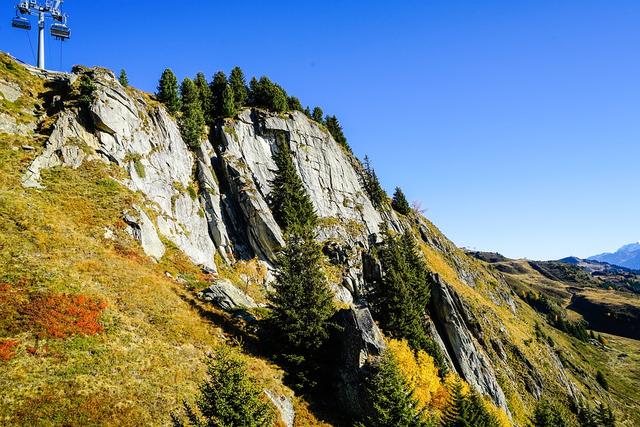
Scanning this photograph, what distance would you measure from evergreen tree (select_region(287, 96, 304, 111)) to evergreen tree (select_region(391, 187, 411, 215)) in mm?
43766

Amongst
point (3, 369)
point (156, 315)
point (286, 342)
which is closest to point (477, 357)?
point (286, 342)

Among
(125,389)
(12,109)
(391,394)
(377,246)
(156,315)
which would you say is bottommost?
(391,394)

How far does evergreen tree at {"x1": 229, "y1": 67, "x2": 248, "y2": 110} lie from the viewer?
89.2 metres

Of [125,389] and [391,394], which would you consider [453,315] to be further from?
[125,389]

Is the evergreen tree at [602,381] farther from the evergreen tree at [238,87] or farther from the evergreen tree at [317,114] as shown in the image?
the evergreen tree at [238,87]

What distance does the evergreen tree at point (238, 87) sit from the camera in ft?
293

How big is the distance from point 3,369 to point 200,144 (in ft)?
180

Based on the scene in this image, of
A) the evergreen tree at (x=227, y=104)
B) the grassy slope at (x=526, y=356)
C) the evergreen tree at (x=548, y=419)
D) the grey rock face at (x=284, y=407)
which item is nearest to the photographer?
the grey rock face at (x=284, y=407)

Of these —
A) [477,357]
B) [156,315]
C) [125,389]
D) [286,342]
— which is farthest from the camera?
[477,357]

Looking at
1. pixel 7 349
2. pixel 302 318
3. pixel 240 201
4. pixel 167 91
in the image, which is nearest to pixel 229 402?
pixel 7 349

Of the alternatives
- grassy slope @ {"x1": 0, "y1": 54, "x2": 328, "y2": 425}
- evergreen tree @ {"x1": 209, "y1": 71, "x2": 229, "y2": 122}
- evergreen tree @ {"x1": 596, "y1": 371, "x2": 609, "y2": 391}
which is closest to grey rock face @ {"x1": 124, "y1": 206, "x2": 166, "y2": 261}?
grassy slope @ {"x1": 0, "y1": 54, "x2": 328, "y2": 425}

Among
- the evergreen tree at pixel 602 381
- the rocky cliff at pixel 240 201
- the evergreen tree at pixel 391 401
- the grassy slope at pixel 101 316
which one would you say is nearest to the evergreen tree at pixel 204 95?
the rocky cliff at pixel 240 201

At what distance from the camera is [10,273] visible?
2964 cm

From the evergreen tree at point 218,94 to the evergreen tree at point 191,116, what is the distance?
4.97 meters
